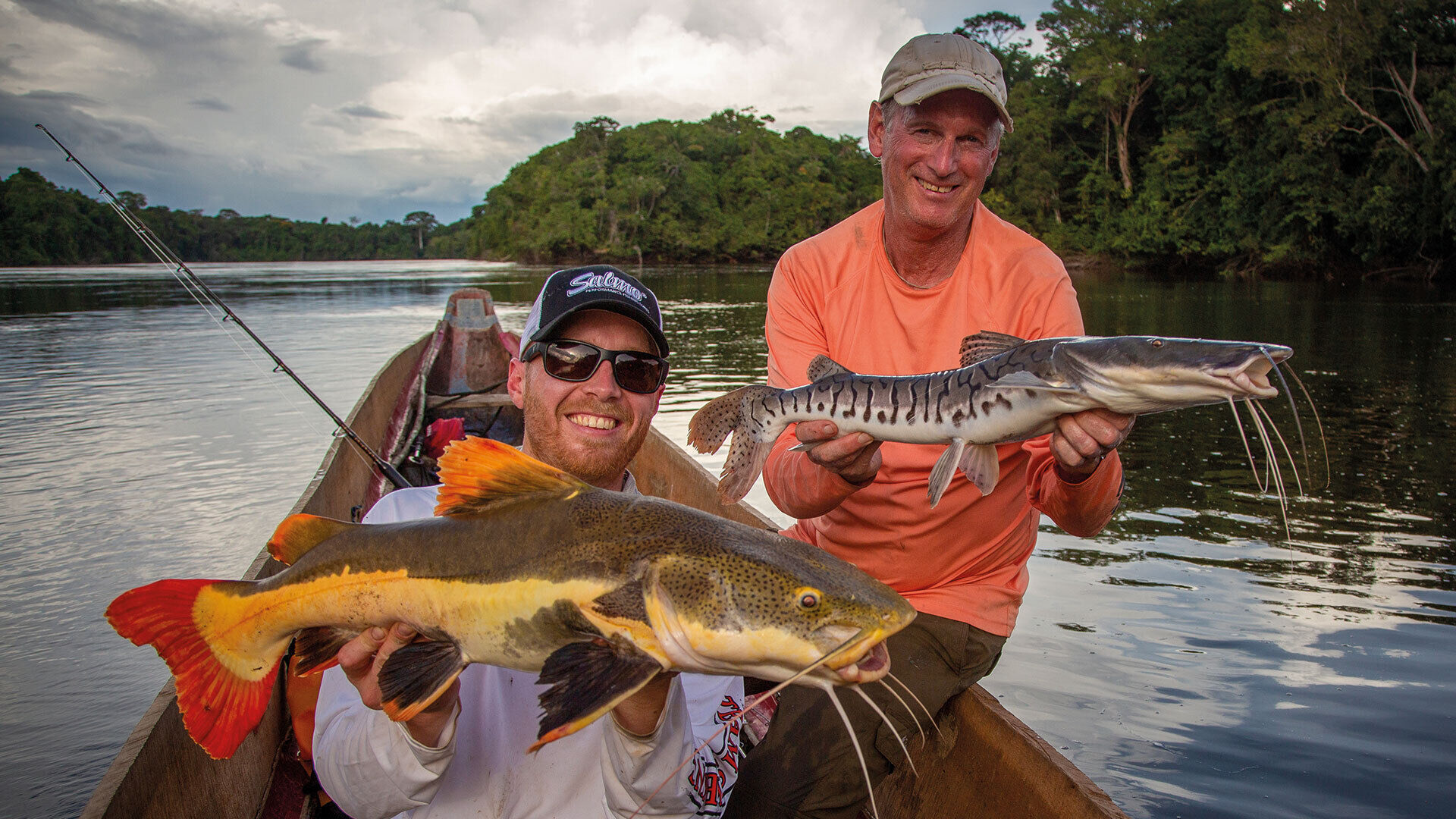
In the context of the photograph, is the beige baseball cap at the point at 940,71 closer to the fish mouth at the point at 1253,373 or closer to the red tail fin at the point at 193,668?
the fish mouth at the point at 1253,373

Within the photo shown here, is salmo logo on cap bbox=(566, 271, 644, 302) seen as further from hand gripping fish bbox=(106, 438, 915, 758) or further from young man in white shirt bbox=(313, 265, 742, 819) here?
hand gripping fish bbox=(106, 438, 915, 758)

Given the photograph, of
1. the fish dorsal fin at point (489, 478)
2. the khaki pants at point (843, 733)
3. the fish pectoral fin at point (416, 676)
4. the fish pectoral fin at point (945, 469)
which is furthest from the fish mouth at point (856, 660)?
the khaki pants at point (843, 733)

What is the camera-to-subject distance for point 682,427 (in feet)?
47.1

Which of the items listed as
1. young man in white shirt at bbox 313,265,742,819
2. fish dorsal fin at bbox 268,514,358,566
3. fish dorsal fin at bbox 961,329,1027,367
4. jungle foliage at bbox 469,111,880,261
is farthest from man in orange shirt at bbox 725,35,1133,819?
jungle foliage at bbox 469,111,880,261

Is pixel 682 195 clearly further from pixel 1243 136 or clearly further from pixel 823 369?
pixel 823 369

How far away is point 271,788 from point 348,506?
355 centimetres

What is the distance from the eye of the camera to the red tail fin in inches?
90.0

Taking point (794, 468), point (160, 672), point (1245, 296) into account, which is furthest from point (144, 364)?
point (1245, 296)

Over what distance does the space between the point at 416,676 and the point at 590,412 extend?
1.21 meters

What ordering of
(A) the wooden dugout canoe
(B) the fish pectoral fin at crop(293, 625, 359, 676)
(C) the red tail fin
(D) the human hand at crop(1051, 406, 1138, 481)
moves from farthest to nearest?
(D) the human hand at crop(1051, 406, 1138, 481) < (A) the wooden dugout canoe < (B) the fish pectoral fin at crop(293, 625, 359, 676) < (C) the red tail fin

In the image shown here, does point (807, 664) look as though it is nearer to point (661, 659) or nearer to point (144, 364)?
point (661, 659)

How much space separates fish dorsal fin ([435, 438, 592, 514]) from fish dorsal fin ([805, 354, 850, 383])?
139 cm

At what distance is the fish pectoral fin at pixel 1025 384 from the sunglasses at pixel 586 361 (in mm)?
1253

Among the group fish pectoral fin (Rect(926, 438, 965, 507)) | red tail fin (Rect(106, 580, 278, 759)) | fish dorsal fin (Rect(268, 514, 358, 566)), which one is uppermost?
fish pectoral fin (Rect(926, 438, 965, 507))
